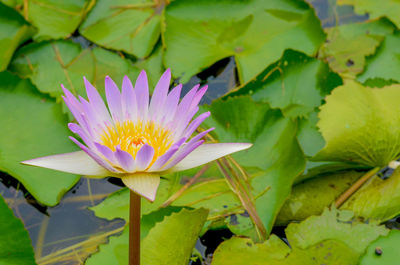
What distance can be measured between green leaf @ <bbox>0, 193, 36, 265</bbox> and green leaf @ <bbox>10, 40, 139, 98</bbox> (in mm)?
729

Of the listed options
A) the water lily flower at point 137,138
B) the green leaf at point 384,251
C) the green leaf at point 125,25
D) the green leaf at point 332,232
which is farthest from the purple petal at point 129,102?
the green leaf at point 125,25

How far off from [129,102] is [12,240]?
1.49ft

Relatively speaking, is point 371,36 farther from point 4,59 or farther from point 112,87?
point 4,59

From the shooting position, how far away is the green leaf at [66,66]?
5.99 feet

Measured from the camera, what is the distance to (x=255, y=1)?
2047 mm

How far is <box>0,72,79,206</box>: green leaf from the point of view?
151cm

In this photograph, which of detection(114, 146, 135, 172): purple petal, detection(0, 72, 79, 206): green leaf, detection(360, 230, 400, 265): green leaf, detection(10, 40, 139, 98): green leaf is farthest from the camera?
detection(10, 40, 139, 98): green leaf

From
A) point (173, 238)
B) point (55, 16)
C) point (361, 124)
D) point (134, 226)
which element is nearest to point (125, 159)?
point (134, 226)

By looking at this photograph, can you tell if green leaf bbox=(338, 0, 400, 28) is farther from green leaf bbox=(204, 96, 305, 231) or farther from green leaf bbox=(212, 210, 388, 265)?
green leaf bbox=(212, 210, 388, 265)

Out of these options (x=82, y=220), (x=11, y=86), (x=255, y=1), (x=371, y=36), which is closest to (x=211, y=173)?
(x=82, y=220)

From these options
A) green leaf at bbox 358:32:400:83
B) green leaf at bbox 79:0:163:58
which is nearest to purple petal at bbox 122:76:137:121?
green leaf at bbox 79:0:163:58

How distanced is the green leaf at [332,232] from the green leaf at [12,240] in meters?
0.69

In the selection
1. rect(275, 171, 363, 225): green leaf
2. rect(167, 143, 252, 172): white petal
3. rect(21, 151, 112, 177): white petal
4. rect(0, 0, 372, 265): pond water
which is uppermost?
rect(167, 143, 252, 172): white petal

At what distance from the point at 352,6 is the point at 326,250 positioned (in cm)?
144
